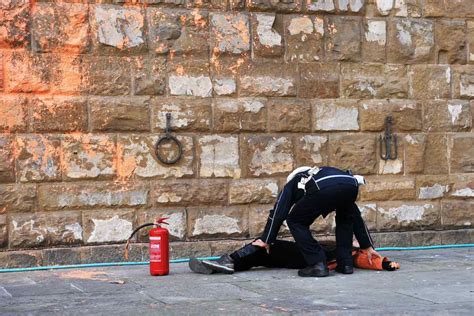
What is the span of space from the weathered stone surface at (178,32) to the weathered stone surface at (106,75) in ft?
1.39

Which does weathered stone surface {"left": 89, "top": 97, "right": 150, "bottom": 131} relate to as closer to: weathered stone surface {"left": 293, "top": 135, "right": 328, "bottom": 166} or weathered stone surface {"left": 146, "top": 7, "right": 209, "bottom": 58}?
weathered stone surface {"left": 146, "top": 7, "right": 209, "bottom": 58}

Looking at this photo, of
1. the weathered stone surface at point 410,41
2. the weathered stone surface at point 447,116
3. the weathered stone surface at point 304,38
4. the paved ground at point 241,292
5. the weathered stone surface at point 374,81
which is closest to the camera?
the paved ground at point 241,292

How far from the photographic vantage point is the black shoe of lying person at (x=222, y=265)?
8344 mm

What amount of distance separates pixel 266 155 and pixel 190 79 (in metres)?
1.24

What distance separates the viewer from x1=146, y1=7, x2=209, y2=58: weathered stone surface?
955 centimetres

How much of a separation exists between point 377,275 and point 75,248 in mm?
3219

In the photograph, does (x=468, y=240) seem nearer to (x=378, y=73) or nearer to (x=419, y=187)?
(x=419, y=187)

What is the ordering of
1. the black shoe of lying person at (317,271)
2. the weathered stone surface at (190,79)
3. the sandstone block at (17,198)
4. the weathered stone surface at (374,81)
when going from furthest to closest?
the weathered stone surface at (374,81)
the weathered stone surface at (190,79)
the sandstone block at (17,198)
the black shoe of lying person at (317,271)

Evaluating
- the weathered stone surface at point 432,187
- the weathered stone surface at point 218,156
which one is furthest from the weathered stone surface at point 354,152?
the weathered stone surface at point 218,156

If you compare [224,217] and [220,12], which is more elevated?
[220,12]

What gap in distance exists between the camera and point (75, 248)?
30.1 ft

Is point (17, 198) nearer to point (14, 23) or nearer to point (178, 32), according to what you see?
point (14, 23)

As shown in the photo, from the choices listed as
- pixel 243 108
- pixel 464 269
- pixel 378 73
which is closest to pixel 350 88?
pixel 378 73

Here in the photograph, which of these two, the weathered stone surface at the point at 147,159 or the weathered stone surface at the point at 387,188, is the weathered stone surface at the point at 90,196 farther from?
the weathered stone surface at the point at 387,188
